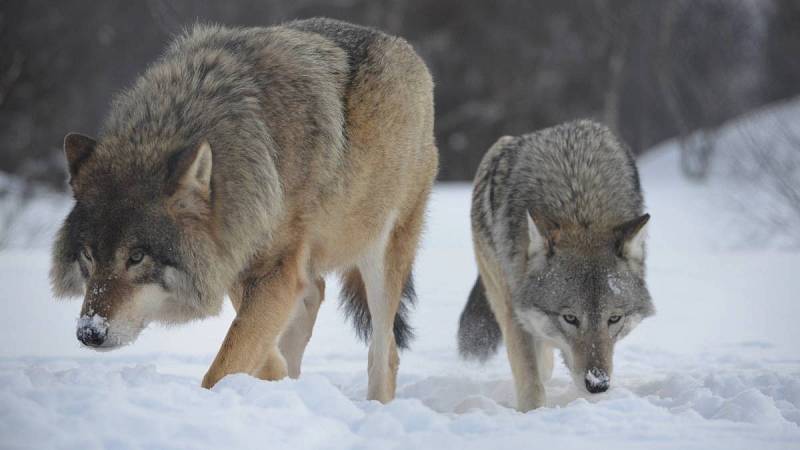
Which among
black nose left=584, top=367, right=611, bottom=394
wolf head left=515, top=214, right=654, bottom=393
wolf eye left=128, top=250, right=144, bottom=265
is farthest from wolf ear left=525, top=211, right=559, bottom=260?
wolf eye left=128, top=250, right=144, bottom=265

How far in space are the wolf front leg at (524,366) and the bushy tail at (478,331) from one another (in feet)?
1.88

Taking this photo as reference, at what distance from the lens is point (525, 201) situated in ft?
16.1

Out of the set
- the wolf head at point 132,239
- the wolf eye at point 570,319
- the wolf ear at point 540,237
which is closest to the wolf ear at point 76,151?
the wolf head at point 132,239

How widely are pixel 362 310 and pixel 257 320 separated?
1541 mm

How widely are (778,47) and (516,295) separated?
13918 mm

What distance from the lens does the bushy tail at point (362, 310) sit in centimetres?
532

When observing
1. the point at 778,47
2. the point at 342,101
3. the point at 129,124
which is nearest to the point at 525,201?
the point at 342,101

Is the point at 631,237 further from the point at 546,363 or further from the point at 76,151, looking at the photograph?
the point at 76,151

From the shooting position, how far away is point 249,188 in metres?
3.77

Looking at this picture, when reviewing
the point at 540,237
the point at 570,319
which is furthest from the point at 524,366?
the point at 540,237

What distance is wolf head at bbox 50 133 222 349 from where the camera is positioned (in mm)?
3395

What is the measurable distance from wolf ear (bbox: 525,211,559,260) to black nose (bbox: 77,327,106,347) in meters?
2.14

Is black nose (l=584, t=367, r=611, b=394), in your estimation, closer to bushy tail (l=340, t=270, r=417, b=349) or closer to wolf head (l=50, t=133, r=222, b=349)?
bushy tail (l=340, t=270, r=417, b=349)

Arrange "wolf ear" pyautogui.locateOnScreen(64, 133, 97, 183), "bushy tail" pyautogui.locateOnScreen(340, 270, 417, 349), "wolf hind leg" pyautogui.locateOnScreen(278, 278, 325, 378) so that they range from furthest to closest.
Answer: "bushy tail" pyautogui.locateOnScreen(340, 270, 417, 349)
"wolf hind leg" pyautogui.locateOnScreen(278, 278, 325, 378)
"wolf ear" pyautogui.locateOnScreen(64, 133, 97, 183)
